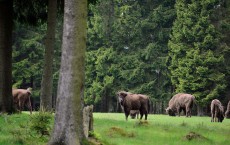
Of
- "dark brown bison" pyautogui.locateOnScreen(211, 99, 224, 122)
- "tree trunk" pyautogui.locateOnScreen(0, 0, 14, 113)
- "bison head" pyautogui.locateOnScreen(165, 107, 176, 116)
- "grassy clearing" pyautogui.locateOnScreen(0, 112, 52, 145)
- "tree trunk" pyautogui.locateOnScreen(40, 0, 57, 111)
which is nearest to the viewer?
"grassy clearing" pyautogui.locateOnScreen(0, 112, 52, 145)

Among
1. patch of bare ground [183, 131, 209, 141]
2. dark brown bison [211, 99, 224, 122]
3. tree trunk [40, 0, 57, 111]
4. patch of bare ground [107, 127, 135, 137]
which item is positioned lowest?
patch of bare ground [183, 131, 209, 141]

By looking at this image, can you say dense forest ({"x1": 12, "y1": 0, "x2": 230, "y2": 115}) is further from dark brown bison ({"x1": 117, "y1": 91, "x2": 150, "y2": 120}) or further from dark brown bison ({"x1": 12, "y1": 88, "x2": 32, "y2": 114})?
dark brown bison ({"x1": 117, "y1": 91, "x2": 150, "y2": 120})

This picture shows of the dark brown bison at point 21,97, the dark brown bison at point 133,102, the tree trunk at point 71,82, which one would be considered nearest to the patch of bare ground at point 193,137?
the tree trunk at point 71,82

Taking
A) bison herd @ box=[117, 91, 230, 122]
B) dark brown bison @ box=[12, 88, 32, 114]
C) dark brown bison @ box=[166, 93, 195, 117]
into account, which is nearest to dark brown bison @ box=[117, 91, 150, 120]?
bison herd @ box=[117, 91, 230, 122]

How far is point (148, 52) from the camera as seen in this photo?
1944 inches

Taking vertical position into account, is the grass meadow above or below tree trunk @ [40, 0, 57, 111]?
below

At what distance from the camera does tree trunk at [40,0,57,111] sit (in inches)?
624

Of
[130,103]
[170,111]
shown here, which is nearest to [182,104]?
[170,111]

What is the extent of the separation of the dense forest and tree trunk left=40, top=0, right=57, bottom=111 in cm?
2575

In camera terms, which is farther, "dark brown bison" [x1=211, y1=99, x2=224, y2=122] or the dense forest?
the dense forest

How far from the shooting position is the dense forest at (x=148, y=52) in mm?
42500

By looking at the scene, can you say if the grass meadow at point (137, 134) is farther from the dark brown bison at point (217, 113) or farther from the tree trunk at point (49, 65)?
the dark brown bison at point (217, 113)

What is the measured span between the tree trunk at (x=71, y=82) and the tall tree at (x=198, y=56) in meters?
32.2

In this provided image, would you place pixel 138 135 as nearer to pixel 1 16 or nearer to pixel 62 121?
pixel 62 121
